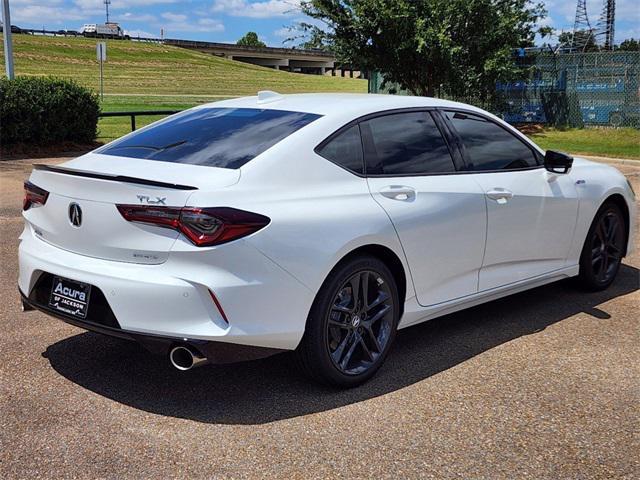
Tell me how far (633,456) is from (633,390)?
806mm

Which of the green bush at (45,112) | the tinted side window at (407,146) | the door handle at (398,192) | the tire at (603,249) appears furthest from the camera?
the green bush at (45,112)

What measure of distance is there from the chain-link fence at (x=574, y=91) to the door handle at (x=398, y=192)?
1828 centimetres

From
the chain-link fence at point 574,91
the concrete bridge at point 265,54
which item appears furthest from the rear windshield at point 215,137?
the concrete bridge at point 265,54

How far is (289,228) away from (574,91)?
20.5 meters

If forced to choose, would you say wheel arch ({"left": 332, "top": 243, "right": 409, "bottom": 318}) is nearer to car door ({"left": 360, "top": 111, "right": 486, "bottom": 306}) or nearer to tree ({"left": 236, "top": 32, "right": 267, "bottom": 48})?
car door ({"left": 360, "top": 111, "right": 486, "bottom": 306})

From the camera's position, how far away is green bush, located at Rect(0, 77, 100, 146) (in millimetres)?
14875

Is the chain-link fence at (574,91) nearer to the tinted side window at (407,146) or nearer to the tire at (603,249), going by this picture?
the tire at (603,249)

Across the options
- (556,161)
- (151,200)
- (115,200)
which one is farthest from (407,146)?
(115,200)

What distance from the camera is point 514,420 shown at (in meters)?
3.62

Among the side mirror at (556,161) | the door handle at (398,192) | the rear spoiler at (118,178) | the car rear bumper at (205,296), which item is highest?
the side mirror at (556,161)

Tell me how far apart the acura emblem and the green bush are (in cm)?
1241

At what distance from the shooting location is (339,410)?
369 cm

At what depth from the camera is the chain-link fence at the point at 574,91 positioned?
20328 millimetres

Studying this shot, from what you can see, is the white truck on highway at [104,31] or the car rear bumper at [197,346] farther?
the white truck on highway at [104,31]
